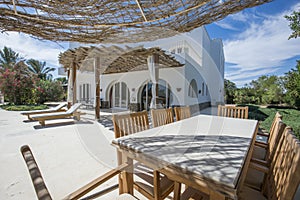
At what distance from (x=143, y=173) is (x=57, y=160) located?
206 cm

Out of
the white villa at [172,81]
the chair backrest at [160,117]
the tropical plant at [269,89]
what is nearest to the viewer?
the chair backrest at [160,117]

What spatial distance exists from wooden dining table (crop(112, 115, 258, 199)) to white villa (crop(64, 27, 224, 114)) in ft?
16.4

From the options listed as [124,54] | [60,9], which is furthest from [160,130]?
[124,54]

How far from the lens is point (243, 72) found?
17781mm

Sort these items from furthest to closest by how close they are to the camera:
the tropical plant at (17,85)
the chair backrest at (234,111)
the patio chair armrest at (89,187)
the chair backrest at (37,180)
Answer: the tropical plant at (17,85) < the chair backrest at (234,111) < the patio chair armrest at (89,187) < the chair backrest at (37,180)

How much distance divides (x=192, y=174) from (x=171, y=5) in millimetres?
2597

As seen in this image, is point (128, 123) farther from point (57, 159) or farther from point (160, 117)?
point (57, 159)

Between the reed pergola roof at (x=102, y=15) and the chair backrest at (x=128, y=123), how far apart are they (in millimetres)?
1780

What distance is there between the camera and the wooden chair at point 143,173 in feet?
4.77

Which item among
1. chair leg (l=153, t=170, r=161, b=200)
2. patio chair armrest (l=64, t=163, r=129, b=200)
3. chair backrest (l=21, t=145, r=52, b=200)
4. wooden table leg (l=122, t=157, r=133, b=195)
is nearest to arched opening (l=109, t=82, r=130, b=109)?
wooden table leg (l=122, t=157, r=133, b=195)

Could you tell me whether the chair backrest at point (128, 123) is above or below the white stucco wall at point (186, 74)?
below

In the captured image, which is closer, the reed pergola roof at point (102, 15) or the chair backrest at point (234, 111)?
the reed pergola roof at point (102, 15)

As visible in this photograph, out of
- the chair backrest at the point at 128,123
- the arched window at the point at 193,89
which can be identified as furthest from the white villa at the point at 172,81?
the chair backrest at the point at 128,123

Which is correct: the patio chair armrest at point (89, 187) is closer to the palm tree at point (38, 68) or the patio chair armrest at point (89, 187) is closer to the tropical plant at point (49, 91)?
the tropical plant at point (49, 91)
